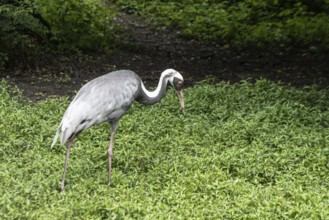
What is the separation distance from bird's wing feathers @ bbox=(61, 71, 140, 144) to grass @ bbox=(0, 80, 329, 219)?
1.72ft

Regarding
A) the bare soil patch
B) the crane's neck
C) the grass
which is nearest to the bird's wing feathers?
the crane's neck

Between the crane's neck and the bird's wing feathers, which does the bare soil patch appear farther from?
the bird's wing feathers

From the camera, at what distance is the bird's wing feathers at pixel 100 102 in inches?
251

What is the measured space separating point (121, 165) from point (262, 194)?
63.9 inches

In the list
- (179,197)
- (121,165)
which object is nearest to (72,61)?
(121,165)

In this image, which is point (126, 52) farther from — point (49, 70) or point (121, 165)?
point (121, 165)

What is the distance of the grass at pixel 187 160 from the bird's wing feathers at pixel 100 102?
1.72ft

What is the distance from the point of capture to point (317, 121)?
811cm

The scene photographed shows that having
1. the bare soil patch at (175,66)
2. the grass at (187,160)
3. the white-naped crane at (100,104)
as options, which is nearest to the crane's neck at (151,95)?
the white-naped crane at (100,104)

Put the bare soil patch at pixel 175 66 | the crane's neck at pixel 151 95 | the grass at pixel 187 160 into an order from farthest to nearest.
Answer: the bare soil patch at pixel 175 66
the crane's neck at pixel 151 95
the grass at pixel 187 160

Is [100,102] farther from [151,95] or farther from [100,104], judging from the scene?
[151,95]

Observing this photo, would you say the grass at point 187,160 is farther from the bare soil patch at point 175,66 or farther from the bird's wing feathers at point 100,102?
the bare soil patch at point 175,66

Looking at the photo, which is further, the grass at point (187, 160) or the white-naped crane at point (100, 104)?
the white-naped crane at point (100, 104)

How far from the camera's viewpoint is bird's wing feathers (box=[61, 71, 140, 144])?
6.38 m
